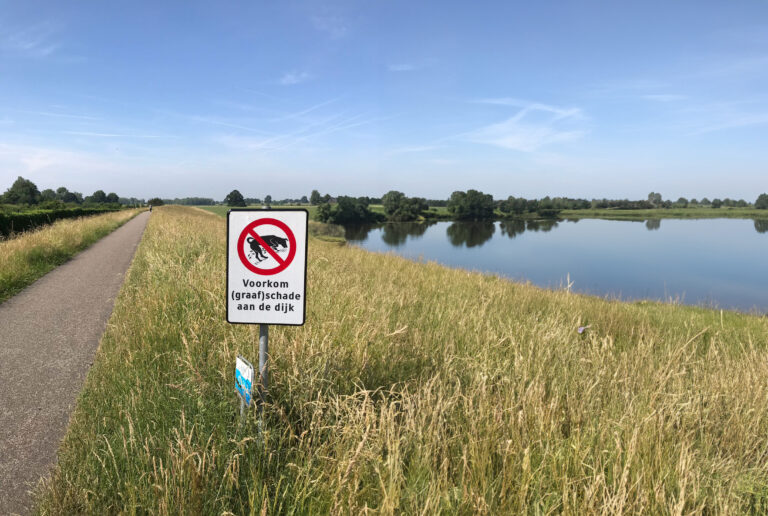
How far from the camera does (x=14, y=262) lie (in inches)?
380

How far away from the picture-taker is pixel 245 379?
87.0 inches

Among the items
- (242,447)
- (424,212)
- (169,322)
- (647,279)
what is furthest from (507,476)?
(424,212)

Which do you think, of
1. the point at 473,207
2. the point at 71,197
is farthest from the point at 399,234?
the point at 71,197

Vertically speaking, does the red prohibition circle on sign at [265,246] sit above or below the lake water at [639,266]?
above

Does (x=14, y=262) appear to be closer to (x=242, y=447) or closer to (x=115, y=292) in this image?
(x=115, y=292)

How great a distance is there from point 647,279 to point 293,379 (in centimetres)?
3653

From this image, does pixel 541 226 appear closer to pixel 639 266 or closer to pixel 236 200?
pixel 639 266

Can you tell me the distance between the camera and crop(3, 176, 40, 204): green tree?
263ft

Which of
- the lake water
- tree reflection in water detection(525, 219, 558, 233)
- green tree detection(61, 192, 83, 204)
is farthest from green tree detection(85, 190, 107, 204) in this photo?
tree reflection in water detection(525, 219, 558, 233)

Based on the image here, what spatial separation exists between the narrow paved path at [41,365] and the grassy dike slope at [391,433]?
1.16 ft

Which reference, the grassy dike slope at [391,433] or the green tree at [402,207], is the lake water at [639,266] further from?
the green tree at [402,207]

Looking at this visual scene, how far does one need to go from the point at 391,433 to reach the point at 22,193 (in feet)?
378

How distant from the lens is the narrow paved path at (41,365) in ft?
9.06

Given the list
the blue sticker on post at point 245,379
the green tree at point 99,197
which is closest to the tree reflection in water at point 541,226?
the blue sticker on post at point 245,379
